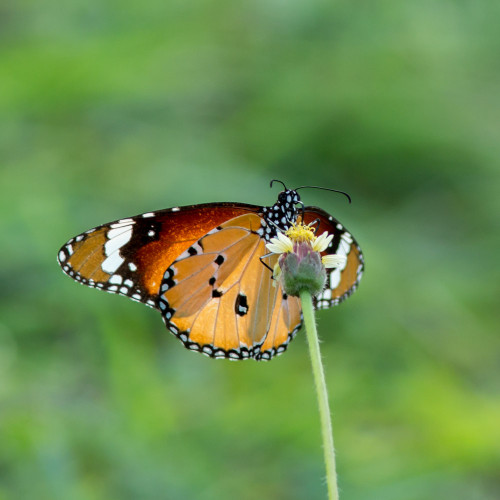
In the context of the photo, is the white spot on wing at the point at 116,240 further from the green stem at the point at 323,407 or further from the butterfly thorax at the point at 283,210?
the green stem at the point at 323,407

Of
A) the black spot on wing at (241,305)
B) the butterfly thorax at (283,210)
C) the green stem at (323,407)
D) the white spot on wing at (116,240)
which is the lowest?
the green stem at (323,407)

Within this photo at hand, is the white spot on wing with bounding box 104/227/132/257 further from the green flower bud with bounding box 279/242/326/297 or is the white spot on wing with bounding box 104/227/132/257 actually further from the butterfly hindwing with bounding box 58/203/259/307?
the green flower bud with bounding box 279/242/326/297

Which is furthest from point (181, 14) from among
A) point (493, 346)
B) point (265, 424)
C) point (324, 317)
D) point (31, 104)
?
point (265, 424)

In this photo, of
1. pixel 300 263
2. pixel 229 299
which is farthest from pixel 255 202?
pixel 300 263

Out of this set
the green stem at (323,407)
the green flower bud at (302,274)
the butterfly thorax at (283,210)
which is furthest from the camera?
the butterfly thorax at (283,210)

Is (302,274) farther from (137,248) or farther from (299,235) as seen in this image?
(137,248)

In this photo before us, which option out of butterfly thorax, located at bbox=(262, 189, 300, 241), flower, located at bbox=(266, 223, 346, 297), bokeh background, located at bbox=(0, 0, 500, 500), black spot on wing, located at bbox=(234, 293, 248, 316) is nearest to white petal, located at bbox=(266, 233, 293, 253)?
flower, located at bbox=(266, 223, 346, 297)

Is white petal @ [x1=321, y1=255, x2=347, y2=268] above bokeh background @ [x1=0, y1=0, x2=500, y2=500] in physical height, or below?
below

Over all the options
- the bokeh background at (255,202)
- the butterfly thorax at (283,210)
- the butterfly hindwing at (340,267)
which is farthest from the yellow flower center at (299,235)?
the bokeh background at (255,202)
